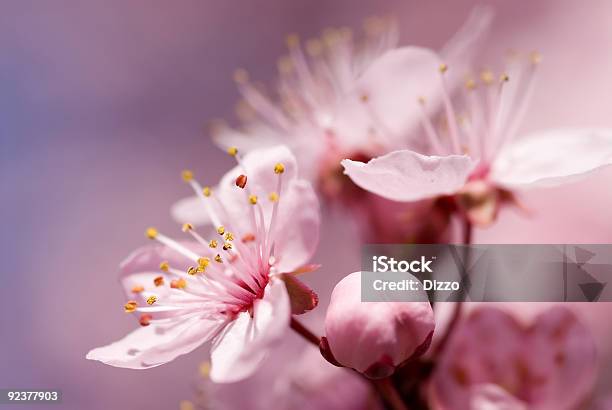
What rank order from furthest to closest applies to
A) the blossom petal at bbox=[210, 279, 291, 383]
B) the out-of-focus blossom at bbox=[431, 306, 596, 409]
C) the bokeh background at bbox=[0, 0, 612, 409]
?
the bokeh background at bbox=[0, 0, 612, 409], the out-of-focus blossom at bbox=[431, 306, 596, 409], the blossom petal at bbox=[210, 279, 291, 383]

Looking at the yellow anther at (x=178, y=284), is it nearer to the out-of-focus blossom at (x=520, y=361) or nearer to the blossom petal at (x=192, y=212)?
the blossom petal at (x=192, y=212)

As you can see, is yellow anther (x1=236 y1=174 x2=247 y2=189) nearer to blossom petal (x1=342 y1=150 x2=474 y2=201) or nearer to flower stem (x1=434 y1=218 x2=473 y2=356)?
blossom petal (x1=342 y1=150 x2=474 y2=201)

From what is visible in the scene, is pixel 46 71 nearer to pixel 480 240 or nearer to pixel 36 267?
pixel 36 267

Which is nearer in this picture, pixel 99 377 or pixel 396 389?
pixel 396 389

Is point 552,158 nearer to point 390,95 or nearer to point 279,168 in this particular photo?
point 390,95

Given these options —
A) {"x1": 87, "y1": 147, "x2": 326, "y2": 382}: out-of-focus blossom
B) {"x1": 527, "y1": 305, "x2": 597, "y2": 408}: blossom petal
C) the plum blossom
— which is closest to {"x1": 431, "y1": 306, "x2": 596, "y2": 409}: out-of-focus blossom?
{"x1": 527, "y1": 305, "x2": 597, "y2": 408}: blossom petal

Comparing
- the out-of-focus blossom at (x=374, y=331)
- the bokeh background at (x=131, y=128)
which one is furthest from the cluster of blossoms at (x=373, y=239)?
the bokeh background at (x=131, y=128)

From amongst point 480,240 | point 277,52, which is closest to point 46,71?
point 277,52
